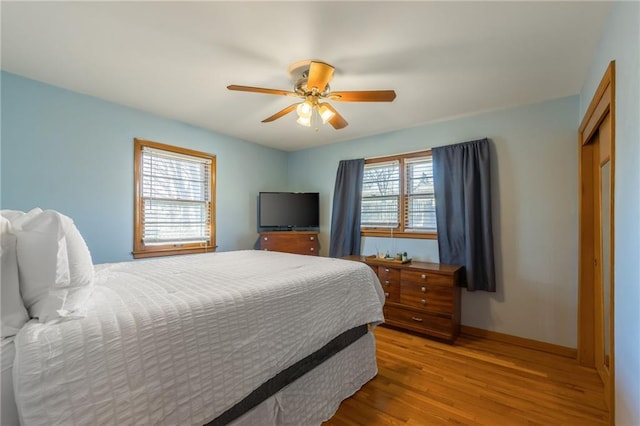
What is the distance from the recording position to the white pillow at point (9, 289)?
84cm

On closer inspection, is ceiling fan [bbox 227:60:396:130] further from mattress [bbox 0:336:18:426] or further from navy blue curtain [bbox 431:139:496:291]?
mattress [bbox 0:336:18:426]

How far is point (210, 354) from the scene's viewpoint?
1.12 meters

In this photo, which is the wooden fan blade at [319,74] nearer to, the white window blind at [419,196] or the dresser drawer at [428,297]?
the white window blind at [419,196]

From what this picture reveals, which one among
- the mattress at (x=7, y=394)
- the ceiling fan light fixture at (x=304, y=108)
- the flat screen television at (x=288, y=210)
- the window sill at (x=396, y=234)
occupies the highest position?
the ceiling fan light fixture at (x=304, y=108)

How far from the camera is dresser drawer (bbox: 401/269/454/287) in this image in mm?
2929

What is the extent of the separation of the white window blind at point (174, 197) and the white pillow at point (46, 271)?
247cm

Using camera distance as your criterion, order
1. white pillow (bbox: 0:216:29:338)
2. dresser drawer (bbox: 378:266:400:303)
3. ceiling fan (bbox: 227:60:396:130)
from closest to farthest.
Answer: white pillow (bbox: 0:216:29:338)
ceiling fan (bbox: 227:60:396:130)
dresser drawer (bbox: 378:266:400:303)

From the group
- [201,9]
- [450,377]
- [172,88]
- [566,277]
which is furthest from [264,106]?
[566,277]

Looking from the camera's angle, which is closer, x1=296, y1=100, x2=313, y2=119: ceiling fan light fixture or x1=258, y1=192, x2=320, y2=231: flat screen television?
x1=296, y1=100, x2=313, y2=119: ceiling fan light fixture

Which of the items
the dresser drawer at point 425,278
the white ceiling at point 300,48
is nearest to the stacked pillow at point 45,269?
the white ceiling at point 300,48

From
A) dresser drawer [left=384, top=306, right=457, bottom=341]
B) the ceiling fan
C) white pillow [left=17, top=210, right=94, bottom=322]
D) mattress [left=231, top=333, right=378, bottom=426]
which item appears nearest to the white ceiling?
the ceiling fan

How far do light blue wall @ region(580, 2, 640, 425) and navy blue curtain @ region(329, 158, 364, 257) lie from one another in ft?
9.08

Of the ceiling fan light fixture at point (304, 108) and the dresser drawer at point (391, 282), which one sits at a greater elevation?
the ceiling fan light fixture at point (304, 108)

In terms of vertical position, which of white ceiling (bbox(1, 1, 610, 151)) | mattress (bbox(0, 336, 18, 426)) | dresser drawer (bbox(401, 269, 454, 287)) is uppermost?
white ceiling (bbox(1, 1, 610, 151))
